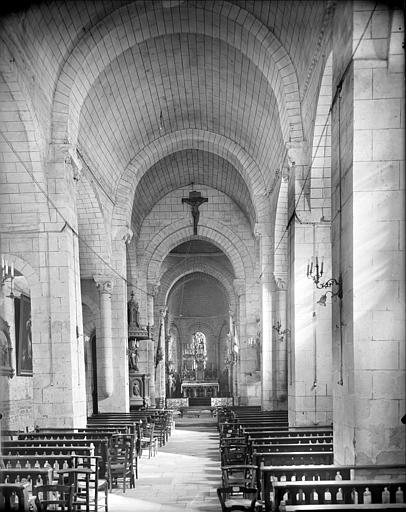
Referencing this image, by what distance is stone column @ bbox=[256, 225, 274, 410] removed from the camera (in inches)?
710

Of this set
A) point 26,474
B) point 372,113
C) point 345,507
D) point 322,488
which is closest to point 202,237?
point 372,113

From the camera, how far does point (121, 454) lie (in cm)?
1169

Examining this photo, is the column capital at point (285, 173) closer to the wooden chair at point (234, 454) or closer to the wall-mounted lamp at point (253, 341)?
the wooden chair at point (234, 454)

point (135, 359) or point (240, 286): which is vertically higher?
point (240, 286)

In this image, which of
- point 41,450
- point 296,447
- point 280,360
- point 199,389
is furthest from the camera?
point 199,389

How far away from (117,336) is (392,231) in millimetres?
13451

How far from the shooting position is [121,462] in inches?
430

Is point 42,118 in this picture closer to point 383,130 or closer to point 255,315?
point 383,130

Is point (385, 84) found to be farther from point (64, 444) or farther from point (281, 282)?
point (281, 282)

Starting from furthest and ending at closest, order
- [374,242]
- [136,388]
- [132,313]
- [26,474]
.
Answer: [136,388] → [132,313] → [374,242] → [26,474]

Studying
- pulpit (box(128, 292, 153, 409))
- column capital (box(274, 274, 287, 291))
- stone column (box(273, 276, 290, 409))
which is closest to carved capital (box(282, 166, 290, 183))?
column capital (box(274, 274, 287, 291))

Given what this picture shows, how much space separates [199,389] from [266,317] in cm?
1663

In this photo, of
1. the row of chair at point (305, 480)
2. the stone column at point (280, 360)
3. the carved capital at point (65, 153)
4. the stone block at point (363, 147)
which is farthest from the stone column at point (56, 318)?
the stone column at point (280, 360)

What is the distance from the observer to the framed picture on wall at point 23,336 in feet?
48.7
